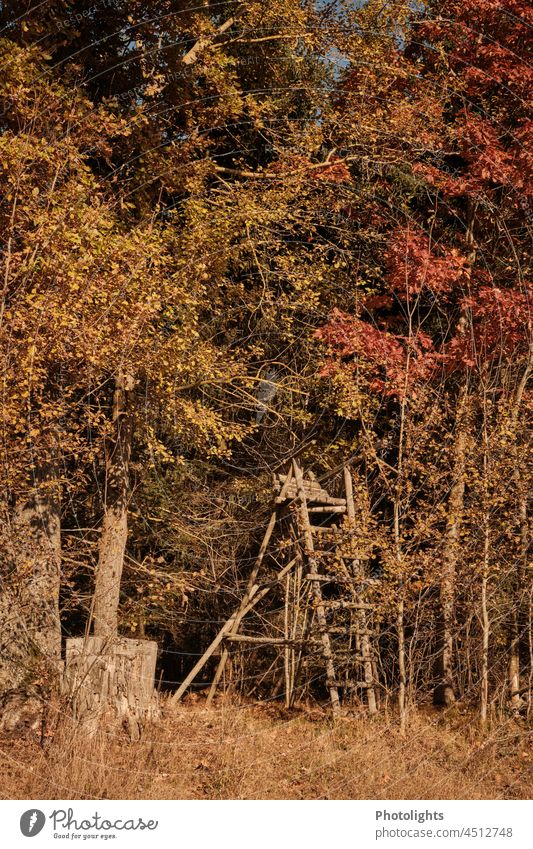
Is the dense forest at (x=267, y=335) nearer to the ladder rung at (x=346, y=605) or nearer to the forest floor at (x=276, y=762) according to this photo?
the ladder rung at (x=346, y=605)

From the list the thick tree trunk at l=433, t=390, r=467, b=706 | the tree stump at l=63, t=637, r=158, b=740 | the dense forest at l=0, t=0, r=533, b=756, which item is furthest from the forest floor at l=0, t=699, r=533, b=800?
the thick tree trunk at l=433, t=390, r=467, b=706

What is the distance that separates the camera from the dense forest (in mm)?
9211

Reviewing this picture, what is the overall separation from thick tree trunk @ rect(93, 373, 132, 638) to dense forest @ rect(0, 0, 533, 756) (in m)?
0.04

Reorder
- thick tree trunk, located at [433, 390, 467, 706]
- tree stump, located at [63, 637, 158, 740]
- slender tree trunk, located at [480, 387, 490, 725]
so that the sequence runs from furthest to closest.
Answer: thick tree trunk, located at [433, 390, 467, 706] → slender tree trunk, located at [480, 387, 490, 725] → tree stump, located at [63, 637, 158, 740]

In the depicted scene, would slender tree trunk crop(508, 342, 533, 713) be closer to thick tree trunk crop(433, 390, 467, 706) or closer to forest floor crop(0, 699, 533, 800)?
thick tree trunk crop(433, 390, 467, 706)

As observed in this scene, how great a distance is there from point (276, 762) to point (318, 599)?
227 cm

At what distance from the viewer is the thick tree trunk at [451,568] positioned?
9.82 m

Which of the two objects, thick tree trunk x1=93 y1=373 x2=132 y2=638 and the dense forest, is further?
thick tree trunk x1=93 y1=373 x2=132 y2=638

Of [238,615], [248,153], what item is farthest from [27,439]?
[248,153]

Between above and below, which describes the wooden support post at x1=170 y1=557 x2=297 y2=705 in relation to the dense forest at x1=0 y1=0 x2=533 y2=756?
below

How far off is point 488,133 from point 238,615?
713 cm

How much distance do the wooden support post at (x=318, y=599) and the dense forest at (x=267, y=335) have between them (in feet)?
0.17

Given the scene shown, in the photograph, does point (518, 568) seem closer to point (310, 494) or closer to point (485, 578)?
point (485, 578)

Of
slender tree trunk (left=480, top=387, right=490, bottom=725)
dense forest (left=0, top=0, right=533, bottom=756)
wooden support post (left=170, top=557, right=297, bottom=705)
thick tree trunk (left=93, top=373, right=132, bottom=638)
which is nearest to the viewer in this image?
dense forest (left=0, top=0, right=533, bottom=756)
